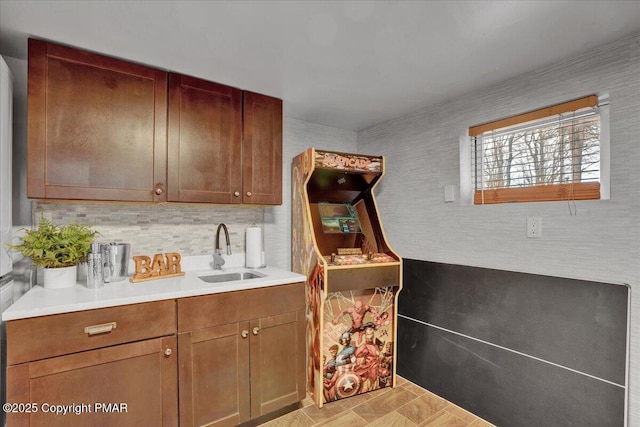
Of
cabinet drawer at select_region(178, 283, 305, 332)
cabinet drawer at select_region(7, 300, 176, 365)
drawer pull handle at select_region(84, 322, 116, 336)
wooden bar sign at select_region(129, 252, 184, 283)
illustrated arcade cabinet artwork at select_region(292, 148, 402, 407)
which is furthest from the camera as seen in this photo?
illustrated arcade cabinet artwork at select_region(292, 148, 402, 407)

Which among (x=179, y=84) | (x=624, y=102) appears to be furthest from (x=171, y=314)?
(x=624, y=102)

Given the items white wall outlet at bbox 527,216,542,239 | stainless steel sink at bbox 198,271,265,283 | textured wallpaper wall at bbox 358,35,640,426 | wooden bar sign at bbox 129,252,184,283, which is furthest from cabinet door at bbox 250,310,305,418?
white wall outlet at bbox 527,216,542,239

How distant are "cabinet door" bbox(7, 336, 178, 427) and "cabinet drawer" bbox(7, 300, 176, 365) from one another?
4cm

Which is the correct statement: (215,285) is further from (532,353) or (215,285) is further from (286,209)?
(532,353)

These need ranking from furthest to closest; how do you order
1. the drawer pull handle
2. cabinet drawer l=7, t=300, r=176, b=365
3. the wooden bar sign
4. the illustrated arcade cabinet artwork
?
1. the illustrated arcade cabinet artwork
2. the wooden bar sign
3. the drawer pull handle
4. cabinet drawer l=7, t=300, r=176, b=365

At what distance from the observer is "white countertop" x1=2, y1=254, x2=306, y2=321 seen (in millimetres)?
1404

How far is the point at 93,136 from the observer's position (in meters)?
1.75

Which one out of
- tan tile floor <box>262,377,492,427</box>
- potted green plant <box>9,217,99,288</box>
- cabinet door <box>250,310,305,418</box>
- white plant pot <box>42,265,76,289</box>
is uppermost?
potted green plant <box>9,217,99,288</box>

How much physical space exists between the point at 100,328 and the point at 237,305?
2.19 feet

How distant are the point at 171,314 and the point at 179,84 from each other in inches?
54.3

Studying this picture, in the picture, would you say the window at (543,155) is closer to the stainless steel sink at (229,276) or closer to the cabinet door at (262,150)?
the cabinet door at (262,150)

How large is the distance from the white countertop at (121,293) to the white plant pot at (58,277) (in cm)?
4

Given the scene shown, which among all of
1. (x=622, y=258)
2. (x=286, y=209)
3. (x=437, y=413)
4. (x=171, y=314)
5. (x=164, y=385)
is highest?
(x=286, y=209)

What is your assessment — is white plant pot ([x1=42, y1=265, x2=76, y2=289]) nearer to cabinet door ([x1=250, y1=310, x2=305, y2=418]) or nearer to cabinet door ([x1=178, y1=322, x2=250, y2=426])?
cabinet door ([x1=178, y1=322, x2=250, y2=426])
